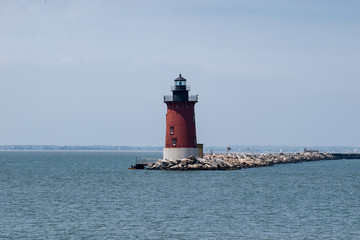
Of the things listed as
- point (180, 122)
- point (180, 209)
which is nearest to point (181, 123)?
point (180, 122)

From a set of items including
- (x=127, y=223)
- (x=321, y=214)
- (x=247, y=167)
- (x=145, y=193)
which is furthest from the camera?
(x=247, y=167)

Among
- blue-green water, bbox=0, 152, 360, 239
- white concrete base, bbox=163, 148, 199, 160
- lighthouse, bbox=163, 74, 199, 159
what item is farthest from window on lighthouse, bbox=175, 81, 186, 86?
blue-green water, bbox=0, 152, 360, 239

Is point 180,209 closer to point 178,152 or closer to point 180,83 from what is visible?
point 178,152

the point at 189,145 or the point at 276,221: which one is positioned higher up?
the point at 189,145

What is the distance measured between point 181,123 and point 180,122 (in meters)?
0.15

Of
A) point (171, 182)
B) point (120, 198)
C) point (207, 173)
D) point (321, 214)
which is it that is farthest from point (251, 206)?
point (207, 173)

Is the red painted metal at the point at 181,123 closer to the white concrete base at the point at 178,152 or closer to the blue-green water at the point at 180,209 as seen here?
the white concrete base at the point at 178,152

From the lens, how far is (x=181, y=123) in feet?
207

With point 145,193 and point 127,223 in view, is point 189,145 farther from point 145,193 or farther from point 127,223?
point 127,223

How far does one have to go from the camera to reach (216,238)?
92.2 feet

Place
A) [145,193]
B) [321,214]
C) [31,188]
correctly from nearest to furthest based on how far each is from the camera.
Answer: [321,214] → [145,193] → [31,188]

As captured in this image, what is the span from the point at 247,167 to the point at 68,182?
30.7 metres

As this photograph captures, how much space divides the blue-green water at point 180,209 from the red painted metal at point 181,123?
6457 millimetres

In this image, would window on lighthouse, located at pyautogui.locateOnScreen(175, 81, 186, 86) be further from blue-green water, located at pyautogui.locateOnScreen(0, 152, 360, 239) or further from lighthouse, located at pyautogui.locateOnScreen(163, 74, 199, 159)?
blue-green water, located at pyautogui.locateOnScreen(0, 152, 360, 239)
